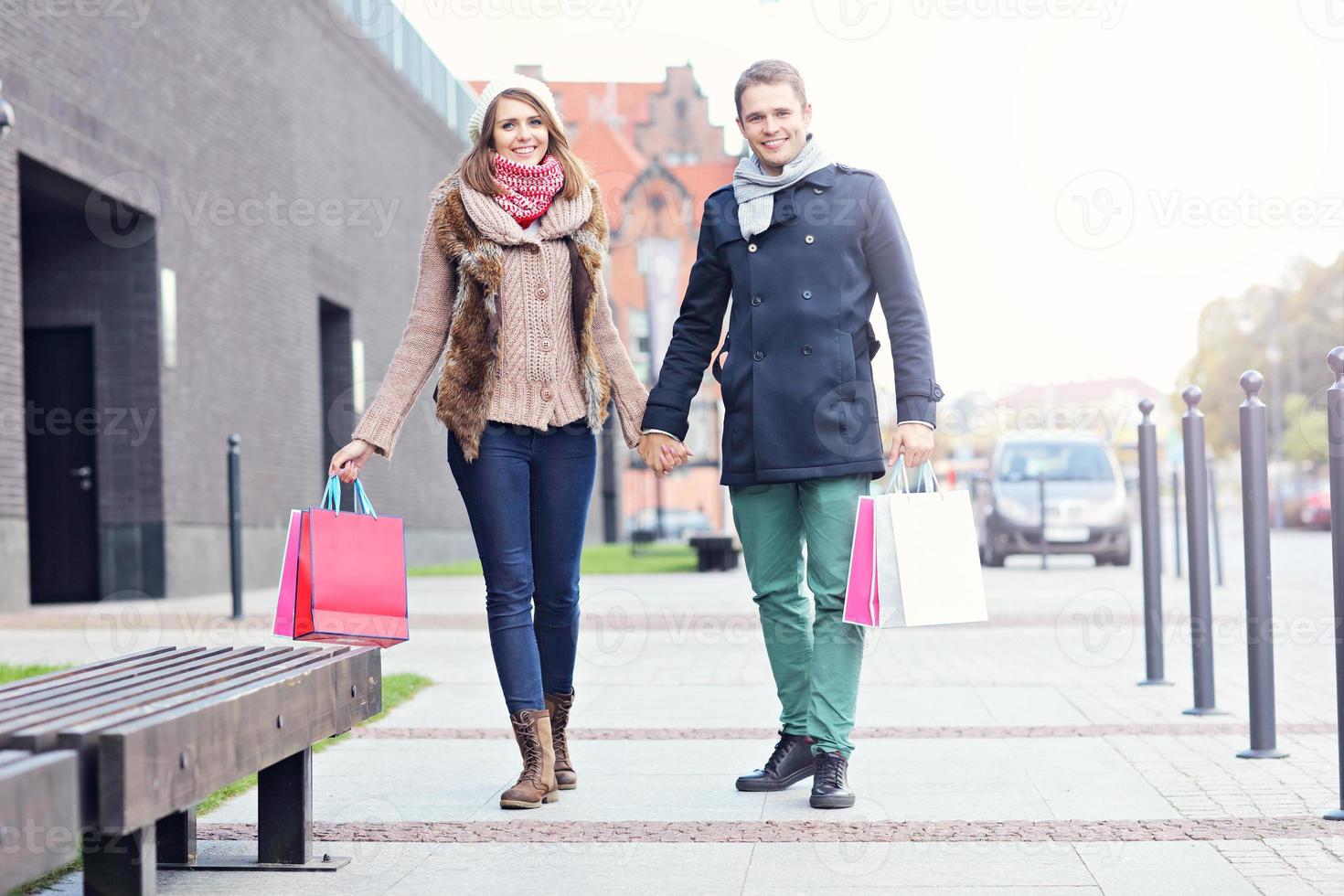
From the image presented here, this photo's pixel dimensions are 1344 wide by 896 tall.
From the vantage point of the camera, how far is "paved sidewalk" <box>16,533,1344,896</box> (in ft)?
11.6

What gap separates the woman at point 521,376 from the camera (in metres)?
4.42

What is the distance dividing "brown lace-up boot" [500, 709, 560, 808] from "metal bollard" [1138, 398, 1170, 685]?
11.3 feet

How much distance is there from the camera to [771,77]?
4.54 meters

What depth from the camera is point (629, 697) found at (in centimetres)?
704

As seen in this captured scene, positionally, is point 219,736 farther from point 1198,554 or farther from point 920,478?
point 1198,554

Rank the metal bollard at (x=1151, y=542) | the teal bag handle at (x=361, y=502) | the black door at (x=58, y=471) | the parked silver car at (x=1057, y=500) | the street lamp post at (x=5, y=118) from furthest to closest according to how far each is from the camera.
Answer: the parked silver car at (x=1057, y=500) → the black door at (x=58, y=471) → the metal bollard at (x=1151, y=542) → the teal bag handle at (x=361, y=502) → the street lamp post at (x=5, y=118)

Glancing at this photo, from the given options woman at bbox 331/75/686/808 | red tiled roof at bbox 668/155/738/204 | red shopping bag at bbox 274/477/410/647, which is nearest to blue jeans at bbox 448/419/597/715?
woman at bbox 331/75/686/808

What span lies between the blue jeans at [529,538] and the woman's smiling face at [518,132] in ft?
2.60

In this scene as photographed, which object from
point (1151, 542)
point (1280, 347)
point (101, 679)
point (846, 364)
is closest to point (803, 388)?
point (846, 364)

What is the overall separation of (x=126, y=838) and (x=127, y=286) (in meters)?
12.2

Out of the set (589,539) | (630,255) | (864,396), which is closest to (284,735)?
(864,396)

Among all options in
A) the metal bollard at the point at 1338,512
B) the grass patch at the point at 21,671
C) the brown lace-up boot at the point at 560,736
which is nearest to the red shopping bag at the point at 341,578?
the brown lace-up boot at the point at 560,736

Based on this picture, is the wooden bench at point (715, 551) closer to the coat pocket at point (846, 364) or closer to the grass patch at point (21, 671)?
the grass patch at point (21, 671)

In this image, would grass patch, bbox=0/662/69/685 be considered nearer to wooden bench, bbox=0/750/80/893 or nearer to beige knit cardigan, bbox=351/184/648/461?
beige knit cardigan, bbox=351/184/648/461
